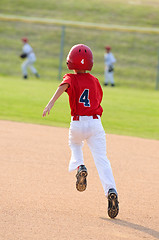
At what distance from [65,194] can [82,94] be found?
144 centimetres

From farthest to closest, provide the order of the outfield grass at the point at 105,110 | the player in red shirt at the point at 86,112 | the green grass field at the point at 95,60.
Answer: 1. the green grass field at the point at 95,60
2. the outfield grass at the point at 105,110
3. the player in red shirt at the point at 86,112

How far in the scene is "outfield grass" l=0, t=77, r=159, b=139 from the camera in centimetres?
1263

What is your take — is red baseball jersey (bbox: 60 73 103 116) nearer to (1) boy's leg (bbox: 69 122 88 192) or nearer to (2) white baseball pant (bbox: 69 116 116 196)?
(2) white baseball pant (bbox: 69 116 116 196)

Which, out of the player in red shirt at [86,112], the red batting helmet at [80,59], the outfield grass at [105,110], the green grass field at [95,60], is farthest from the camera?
the green grass field at [95,60]

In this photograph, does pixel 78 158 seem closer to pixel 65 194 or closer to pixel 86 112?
pixel 86 112

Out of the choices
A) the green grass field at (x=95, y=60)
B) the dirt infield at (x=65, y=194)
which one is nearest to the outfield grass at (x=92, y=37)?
the green grass field at (x=95, y=60)

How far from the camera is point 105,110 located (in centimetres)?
1536

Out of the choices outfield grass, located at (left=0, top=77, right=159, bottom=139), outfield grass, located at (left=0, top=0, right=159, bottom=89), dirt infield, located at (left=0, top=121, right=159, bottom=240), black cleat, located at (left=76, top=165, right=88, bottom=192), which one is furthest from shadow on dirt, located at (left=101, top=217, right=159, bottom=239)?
outfield grass, located at (left=0, top=0, right=159, bottom=89)

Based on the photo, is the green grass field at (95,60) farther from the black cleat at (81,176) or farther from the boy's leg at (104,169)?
the boy's leg at (104,169)

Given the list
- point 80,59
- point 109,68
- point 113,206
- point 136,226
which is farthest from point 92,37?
point 136,226

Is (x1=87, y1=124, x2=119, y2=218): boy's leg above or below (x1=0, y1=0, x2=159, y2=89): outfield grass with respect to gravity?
below

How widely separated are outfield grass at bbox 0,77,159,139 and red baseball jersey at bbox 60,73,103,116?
6235 mm

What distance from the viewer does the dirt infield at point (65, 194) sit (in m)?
5.01

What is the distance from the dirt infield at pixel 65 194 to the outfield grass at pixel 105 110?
2173 mm
